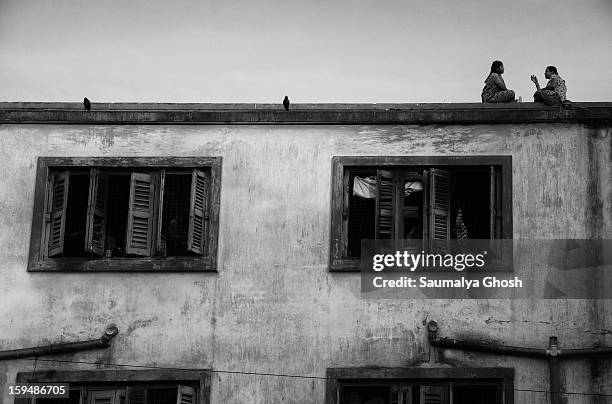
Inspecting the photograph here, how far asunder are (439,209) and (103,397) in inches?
265

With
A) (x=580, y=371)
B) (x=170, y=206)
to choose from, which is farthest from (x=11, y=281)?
(x=580, y=371)

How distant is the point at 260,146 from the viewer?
23.7m

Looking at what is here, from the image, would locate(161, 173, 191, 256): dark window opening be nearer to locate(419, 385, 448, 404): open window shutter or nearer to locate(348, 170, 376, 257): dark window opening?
locate(348, 170, 376, 257): dark window opening

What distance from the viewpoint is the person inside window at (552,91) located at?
77.9 ft

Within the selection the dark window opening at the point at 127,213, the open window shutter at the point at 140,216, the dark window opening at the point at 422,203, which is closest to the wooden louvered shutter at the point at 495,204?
the dark window opening at the point at 422,203

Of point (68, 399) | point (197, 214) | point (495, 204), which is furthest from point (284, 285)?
point (68, 399)

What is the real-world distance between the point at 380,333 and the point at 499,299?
213 cm

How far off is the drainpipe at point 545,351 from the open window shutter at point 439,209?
1.65 m

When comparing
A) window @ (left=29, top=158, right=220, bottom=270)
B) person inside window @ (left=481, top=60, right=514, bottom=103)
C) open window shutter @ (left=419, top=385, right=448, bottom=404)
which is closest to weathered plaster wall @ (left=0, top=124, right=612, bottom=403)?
window @ (left=29, top=158, right=220, bottom=270)

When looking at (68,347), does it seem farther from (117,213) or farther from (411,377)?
(411,377)

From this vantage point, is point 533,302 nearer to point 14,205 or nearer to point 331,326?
point 331,326

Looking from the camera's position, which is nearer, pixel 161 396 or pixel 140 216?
pixel 161 396

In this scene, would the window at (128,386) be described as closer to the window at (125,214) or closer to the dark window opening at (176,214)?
the window at (125,214)

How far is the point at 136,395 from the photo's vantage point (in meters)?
22.4
